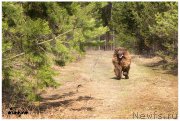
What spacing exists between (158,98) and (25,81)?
450 centimetres

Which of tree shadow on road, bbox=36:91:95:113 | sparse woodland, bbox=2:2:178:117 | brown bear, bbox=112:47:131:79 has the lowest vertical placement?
tree shadow on road, bbox=36:91:95:113

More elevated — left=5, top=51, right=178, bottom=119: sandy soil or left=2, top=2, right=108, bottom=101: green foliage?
left=2, top=2, right=108, bottom=101: green foliage

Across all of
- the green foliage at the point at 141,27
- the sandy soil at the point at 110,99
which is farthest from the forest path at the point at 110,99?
the green foliage at the point at 141,27

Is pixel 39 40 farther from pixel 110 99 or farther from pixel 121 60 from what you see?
pixel 121 60

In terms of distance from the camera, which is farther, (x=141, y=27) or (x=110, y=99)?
(x=141, y=27)

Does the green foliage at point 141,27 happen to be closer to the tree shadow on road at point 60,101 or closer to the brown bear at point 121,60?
the brown bear at point 121,60

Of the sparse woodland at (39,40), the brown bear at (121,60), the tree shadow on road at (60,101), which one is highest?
the sparse woodland at (39,40)

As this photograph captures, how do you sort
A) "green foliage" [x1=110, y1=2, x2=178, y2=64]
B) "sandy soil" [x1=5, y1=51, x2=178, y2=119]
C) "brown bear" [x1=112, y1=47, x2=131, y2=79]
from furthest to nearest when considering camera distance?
"green foliage" [x1=110, y1=2, x2=178, y2=64] → "brown bear" [x1=112, y1=47, x2=131, y2=79] → "sandy soil" [x1=5, y1=51, x2=178, y2=119]

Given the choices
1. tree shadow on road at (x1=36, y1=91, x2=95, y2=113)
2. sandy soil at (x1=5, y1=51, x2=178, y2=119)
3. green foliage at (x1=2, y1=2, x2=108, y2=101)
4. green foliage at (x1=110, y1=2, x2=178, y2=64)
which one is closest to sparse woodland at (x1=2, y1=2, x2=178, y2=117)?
green foliage at (x1=2, y1=2, x2=108, y2=101)

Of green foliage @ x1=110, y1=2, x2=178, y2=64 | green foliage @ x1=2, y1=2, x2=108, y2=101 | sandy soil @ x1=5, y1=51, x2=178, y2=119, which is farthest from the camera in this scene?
green foliage @ x1=110, y1=2, x2=178, y2=64

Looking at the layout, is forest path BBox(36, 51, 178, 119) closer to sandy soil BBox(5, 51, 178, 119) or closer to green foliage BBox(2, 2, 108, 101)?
sandy soil BBox(5, 51, 178, 119)

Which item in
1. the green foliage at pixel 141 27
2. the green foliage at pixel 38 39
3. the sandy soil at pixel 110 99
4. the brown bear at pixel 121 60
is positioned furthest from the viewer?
the green foliage at pixel 141 27

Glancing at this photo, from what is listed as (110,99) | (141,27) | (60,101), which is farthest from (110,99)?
(141,27)

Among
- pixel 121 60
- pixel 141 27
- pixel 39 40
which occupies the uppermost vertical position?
pixel 39 40
